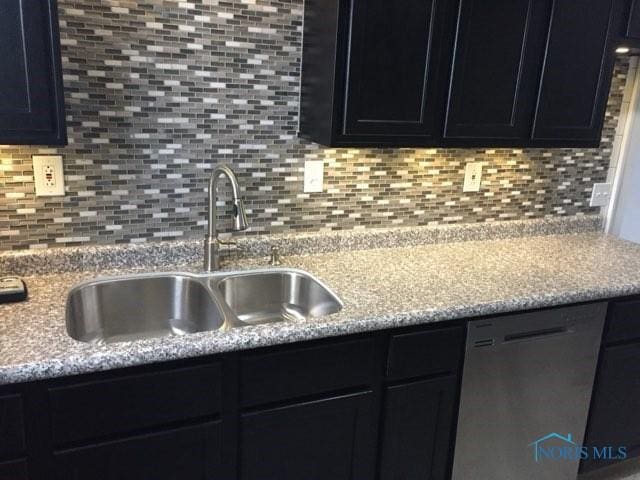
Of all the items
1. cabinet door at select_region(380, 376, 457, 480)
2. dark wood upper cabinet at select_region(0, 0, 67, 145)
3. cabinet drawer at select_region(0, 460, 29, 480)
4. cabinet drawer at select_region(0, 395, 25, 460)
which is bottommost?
cabinet door at select_region(380, 376, 457, 480)

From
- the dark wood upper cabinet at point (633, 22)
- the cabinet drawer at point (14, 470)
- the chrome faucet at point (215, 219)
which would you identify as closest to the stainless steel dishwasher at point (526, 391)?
the chrome faucet at point (215, 219)

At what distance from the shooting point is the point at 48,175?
67.9 inches

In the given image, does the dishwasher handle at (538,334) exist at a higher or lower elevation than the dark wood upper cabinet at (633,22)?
lower

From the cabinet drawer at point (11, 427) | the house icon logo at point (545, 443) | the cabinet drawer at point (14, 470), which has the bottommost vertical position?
the house icon logo at point (545, 443)

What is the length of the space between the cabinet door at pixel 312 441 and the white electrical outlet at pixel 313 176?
0.83 metres

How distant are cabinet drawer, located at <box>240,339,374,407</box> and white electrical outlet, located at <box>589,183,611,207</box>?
1.68 meters

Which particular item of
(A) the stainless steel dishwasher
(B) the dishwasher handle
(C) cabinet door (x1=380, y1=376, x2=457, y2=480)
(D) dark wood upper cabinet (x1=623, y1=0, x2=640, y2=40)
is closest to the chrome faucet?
(C) cabinet door (x1=380, y1=376, x2=457, y2=480)

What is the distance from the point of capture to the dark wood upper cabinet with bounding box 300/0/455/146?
68.3 inches

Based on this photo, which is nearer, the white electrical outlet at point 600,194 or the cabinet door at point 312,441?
the cabinet door at point 312,441

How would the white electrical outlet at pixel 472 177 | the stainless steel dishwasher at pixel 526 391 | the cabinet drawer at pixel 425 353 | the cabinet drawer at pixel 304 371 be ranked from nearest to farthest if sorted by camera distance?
the cabinet drawer at pixel 304 371
the cabinet drawer at pixel 425 353
the stainless steel dishwasher at pixel 526 391
the white electrical outlet at pixel 472 177

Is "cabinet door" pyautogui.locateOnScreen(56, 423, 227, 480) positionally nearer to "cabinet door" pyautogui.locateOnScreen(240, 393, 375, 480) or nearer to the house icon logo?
"cabinet door" pyautogui.locateOnScreen(240, 393, 375, 480)

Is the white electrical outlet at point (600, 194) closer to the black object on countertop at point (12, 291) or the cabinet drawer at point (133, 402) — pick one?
the cabinet drawer at point (133, 402)

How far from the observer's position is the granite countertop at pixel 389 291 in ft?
4.37

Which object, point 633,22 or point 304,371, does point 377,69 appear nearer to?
point 304,371
